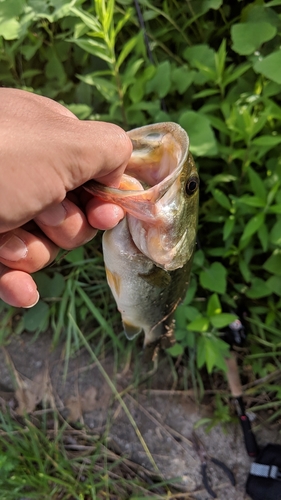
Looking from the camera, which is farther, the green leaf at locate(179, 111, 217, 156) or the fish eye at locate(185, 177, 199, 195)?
the green leaf at locate(179, 111, 217, 156)

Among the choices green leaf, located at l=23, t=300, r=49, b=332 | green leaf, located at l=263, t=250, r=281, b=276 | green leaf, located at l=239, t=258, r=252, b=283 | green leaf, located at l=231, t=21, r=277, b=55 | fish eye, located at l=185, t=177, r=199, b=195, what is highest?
→ green leaf, located at l=231, t=21, r=277, b=55

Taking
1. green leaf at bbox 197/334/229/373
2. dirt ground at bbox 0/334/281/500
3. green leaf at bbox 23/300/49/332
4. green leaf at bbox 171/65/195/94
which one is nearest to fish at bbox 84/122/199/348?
green leaf at bbox 197/334/229/373

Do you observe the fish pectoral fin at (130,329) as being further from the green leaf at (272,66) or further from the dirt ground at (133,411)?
the green leaf at (272,66)

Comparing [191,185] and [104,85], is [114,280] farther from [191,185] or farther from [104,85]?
[104,85]

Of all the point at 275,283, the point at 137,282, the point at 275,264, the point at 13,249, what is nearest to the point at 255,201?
the point at 275,264

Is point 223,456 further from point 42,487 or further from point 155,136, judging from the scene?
point 155,136

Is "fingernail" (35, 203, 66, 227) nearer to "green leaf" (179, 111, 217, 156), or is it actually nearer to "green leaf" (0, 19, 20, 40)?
"green leaf" (179, 111, 217, 156)

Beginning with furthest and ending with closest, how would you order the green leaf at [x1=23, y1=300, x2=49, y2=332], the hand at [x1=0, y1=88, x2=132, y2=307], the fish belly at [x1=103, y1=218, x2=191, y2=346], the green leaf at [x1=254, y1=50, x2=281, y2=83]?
1. the green leaf at [x1=23, y1=300, x2=49, y2=332]
2. the green leaf at [x1=254, y1=50, x2=281, y2=83]
3. the fish belly at [x1=103, y1=218, x2=191, y2=346]
4. the hand at [x1=0, y1=88, x2=132, y2=307]
